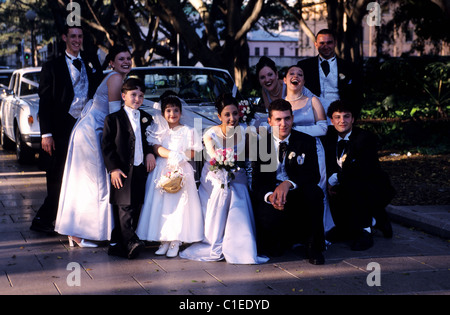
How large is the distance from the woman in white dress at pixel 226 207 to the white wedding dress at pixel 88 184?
996 mm

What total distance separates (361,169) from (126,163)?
252cm

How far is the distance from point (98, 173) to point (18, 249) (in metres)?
1.13

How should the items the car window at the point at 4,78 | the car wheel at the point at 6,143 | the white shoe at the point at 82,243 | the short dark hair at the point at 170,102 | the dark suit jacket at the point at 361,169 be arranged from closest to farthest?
the short dark hair at the point at 170,102, the white shoe at the point at 82,243, the dark suit jacket at the point at 361,169, the car wheel at the point at 6,143, the car window at the point at 4,78

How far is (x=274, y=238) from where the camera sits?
6.25 m

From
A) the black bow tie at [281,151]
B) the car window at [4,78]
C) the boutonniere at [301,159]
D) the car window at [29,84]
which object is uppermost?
the car window at [4,78]

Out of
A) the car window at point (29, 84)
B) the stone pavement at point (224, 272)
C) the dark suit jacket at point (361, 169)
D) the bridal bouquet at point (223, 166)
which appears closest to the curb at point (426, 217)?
the stone pavement at point (224, 272)

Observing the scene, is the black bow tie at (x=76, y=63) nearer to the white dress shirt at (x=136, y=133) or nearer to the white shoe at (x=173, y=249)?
the white dress shirt at (x=136, y=133)

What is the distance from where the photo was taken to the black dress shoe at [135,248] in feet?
20.3

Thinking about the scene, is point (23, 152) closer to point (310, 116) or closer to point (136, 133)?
point (136, 133)

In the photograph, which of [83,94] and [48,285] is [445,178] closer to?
[83,94]

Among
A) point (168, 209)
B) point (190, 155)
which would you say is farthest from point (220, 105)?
point (168, 209)

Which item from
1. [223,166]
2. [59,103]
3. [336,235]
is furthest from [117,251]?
[336,235]

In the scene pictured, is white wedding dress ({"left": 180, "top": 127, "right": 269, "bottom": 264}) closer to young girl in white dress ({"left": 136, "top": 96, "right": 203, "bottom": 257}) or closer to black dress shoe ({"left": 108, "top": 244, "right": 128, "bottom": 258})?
young girl in white dress ({"left": 136, "top": 96, "right": 203, "bottom": 257})

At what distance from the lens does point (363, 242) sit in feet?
21.5
